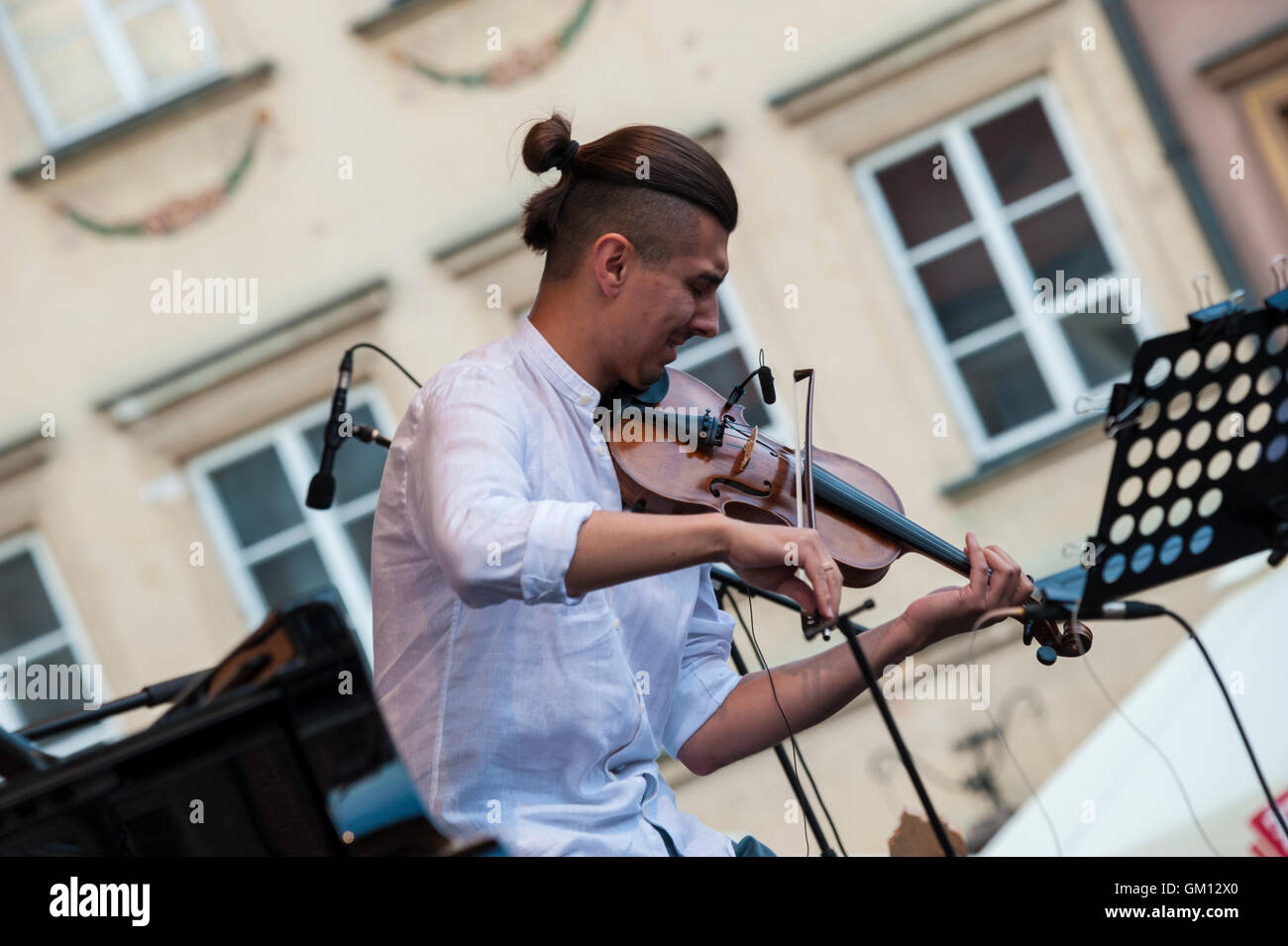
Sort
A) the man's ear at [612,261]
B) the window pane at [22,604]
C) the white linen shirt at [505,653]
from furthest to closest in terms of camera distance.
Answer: the window pane at [22,604], the man's ear at [612,261], the white linen shirt at [505,653]

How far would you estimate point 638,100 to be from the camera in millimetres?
5684

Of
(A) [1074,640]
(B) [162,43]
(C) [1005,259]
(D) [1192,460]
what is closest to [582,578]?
(A) [1074,640]

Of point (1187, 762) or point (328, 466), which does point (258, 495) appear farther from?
point (1187, 762)

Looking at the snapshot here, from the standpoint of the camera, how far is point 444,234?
5633 millimetres

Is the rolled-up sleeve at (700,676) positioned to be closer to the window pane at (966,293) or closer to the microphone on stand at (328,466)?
the microphone on stand at (328,466)

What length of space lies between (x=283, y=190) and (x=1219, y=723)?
13.4 ft

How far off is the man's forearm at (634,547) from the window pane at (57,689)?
4.59 m

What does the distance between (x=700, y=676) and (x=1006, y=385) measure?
383 centimetres

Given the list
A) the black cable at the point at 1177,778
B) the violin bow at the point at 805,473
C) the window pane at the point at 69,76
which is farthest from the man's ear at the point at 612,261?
the window pane at the point at 69,76

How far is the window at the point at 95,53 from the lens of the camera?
19.0 feet

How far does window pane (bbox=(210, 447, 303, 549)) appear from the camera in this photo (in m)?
5.70

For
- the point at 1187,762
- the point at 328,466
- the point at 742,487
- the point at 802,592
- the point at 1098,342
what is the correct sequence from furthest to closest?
the point at 1098,342
the point at 1187,762
the point at 328,466
the point at 742,487
the point at 802,592
